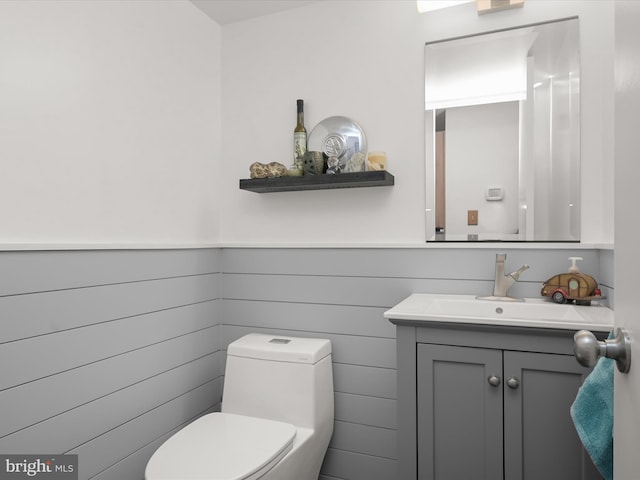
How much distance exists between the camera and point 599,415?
0.79m

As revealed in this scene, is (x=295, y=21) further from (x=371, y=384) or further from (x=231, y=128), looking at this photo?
(x=371, y=384)

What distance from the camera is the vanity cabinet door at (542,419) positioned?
1.23 m

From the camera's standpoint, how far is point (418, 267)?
6.06ft

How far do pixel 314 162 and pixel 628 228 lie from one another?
55.3 inches

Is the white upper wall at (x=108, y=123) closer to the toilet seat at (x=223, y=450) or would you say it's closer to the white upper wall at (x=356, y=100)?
the white upper wall at (x=356, y=100)

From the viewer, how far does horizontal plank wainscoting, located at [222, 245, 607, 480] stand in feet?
5.87

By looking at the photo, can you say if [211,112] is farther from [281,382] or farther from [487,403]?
[487,403]

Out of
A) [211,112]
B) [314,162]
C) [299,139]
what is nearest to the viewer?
[314,162]

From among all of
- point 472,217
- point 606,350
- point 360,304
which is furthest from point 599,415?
point 360,304

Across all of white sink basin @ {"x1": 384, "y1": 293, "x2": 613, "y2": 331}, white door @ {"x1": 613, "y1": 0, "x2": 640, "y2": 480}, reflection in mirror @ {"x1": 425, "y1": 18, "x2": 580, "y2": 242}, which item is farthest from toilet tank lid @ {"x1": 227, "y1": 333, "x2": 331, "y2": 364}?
white door @ {"x1": 613, "y1": 0, "x2": 640, "y2": 480}

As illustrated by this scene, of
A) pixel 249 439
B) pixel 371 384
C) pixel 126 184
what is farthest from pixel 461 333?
pixel 126 184

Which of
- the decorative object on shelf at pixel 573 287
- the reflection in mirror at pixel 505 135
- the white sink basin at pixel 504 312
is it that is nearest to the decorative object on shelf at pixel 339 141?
the reflection in mirror at pixel 505 135

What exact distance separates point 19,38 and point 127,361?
1174mm

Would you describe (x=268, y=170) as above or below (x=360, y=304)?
above
